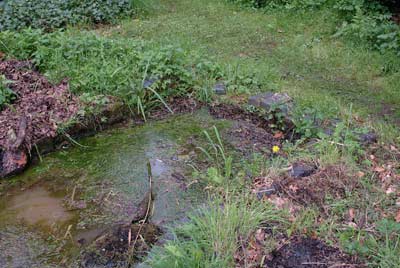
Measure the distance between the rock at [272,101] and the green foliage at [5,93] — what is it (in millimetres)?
2046

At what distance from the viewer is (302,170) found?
315 cm

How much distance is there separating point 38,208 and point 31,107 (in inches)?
45.0

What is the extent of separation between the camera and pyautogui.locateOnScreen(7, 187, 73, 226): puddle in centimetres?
307

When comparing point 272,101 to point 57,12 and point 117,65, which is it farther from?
point 57,12

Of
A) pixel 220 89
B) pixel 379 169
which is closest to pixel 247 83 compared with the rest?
pixel 220 89

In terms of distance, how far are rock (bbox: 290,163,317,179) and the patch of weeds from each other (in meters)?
0.41

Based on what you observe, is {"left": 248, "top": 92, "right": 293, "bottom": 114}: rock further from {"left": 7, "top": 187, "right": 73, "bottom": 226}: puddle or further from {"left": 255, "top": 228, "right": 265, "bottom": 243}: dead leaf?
{"left": 7, "top": 187, "right": 73, "bottom": 226}: puddle

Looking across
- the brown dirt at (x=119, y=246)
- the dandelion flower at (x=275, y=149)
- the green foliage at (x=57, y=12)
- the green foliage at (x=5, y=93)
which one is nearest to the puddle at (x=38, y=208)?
the brown dirt at (x=119, y=246)

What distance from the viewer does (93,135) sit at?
406 centimetres

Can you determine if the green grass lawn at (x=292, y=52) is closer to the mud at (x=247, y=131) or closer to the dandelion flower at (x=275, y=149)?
the mud at (x=247, y=131)

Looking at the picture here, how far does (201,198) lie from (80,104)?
153cm

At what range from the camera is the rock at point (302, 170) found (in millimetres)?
3119

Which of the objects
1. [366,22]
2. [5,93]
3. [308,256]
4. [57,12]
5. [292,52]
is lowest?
[308,256]

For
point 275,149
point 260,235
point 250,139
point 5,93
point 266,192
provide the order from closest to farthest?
1. point 260,235
2. point 266,192
3. point 275,149
4. point 250,139
5. point 5,93
